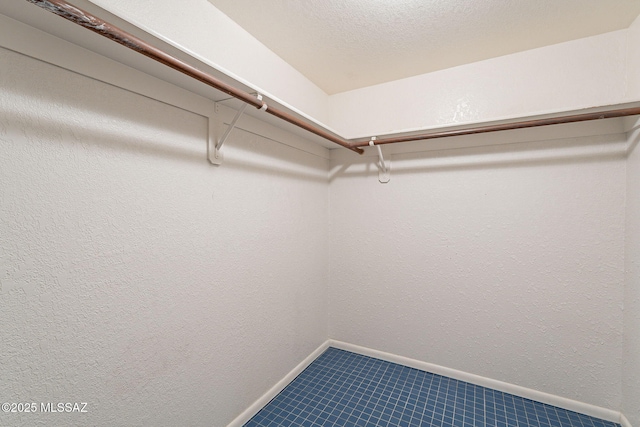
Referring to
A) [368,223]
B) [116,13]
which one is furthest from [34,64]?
[368,223]

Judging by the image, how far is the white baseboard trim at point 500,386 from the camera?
1.53m

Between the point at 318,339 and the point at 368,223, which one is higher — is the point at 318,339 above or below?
below

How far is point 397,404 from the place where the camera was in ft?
5.32

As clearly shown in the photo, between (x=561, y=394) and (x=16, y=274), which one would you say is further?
(x=561, y=394)

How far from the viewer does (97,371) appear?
3.05 feet

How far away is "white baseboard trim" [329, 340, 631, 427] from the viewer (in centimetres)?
153

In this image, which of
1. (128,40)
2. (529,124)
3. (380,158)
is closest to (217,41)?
(128,40)

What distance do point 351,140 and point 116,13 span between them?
58.2 inches

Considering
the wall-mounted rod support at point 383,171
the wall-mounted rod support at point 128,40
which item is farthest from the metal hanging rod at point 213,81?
the wall-mounted rod support at point 383,171

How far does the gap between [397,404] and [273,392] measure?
76 centimetres

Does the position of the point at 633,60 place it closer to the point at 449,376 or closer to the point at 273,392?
the point at 449,376

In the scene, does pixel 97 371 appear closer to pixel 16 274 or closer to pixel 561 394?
pixel 16 274

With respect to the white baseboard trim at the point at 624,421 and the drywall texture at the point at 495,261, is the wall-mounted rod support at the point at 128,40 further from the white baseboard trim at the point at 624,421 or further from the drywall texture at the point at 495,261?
the white baseboard trim at the point at 624,421

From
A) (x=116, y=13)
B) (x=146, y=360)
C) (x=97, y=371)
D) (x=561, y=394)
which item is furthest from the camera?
(x=561, y=394)
